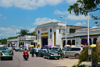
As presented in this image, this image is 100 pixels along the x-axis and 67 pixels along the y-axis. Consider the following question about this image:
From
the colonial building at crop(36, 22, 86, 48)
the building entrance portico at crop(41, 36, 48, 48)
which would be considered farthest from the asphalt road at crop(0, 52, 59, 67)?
the building entrance portico at crop(41, 36, 48, 48)

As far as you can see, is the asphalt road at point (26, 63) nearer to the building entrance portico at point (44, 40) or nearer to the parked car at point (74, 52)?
the parked car at point (74, 52)

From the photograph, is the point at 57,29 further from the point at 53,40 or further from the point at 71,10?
the point at 71,10

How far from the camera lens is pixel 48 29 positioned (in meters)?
63.8

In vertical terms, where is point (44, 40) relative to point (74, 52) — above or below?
above

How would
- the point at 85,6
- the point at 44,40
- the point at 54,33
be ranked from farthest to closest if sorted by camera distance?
the point at 44,40
the point at 54,33
the point at 85,6

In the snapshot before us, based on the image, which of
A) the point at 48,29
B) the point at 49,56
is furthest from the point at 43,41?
the point at 49,56

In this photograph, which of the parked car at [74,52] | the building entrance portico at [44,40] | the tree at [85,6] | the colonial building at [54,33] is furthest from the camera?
the building entrance portico at [44,40]

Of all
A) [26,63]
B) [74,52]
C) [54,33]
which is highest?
[54,33]

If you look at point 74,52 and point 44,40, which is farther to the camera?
point 44,40

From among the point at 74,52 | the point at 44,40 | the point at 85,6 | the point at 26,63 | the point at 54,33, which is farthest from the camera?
the point at 44,40

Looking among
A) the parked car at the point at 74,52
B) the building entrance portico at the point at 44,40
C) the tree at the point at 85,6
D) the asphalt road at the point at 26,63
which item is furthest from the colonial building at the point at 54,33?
the tree at the point at 85,6

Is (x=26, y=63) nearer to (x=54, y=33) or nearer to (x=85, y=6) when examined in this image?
(x=85, y=6)

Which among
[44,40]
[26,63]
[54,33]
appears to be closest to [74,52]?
[26,63]

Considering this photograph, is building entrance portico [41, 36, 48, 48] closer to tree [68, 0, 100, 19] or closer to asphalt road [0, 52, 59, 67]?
asphalt road [0, 52, 59, 67]
